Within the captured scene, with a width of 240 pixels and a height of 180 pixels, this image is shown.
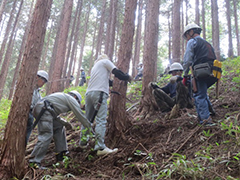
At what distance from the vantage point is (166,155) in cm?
327

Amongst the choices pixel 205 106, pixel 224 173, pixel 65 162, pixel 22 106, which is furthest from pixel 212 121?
pixel 22 106

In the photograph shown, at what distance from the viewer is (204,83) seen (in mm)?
4293

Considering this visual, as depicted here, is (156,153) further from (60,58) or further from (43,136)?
(60,58)

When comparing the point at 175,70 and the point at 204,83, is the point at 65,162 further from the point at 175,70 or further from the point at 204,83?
the point at 175,70

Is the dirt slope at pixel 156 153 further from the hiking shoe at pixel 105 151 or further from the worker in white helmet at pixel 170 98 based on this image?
the worker in white helmet at pixel 170 98

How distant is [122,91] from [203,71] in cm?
175

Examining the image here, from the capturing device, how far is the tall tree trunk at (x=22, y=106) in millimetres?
3012

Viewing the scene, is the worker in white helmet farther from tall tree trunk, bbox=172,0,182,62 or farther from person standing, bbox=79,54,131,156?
tall tree trunk, bbox=172,0,182,62

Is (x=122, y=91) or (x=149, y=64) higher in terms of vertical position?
(x=149, y=64)

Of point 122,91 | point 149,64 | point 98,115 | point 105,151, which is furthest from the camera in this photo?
point 149,64

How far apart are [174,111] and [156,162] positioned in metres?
2.11

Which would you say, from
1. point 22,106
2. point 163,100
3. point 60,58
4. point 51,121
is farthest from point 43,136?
point 60,58

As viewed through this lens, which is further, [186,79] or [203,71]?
[186,79]

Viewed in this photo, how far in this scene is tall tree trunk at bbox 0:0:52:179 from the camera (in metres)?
3.01
